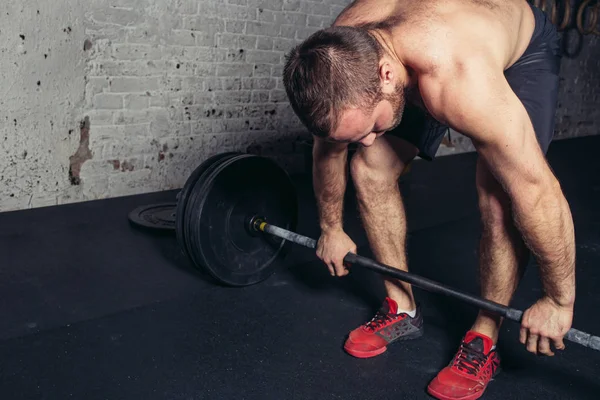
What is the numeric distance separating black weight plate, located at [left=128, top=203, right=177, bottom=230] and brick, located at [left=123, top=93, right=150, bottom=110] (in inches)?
21.3

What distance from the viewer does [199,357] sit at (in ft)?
5.41

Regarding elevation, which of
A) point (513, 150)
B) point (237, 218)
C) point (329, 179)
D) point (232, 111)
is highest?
point (513, 150)

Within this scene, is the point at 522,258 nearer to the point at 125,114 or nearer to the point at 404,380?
the point at 404,380

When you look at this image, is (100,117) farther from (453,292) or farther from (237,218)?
(453,292)

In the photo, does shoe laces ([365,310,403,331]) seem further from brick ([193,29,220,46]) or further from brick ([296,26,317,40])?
brick ([296,26,317,40])

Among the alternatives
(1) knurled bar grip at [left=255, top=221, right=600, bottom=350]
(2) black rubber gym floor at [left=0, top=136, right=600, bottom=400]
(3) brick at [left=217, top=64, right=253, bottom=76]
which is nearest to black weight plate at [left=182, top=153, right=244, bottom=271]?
(2) black rubber gym floor at [left=0, top=136, right=600, bottom=400]

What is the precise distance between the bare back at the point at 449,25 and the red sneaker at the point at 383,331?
30.0 inches

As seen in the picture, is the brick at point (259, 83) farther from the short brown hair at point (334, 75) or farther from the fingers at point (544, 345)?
the fingers at point (544, 345)

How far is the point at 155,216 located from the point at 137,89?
2.34 ft

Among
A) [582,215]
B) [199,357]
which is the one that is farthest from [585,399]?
[582,215]

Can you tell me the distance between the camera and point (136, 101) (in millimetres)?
3070

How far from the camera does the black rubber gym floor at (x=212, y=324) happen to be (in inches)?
60.2

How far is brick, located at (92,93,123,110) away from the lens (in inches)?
116

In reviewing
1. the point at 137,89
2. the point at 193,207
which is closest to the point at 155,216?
the point at 137,89
